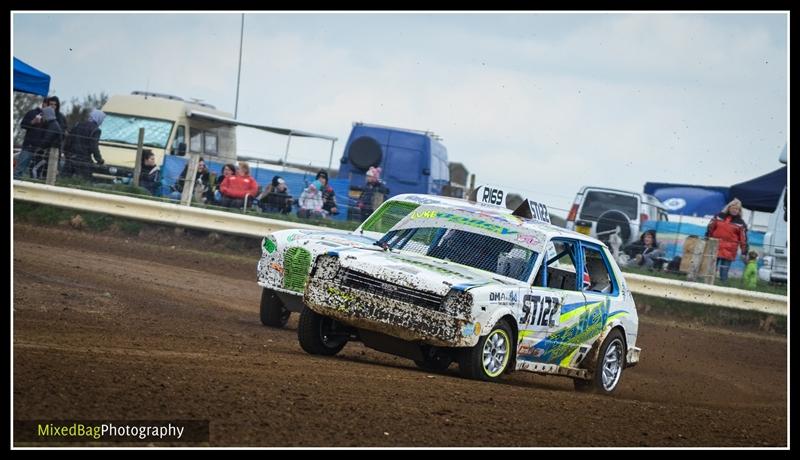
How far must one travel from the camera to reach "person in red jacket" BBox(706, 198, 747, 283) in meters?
19.6

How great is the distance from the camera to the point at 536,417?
311 inches

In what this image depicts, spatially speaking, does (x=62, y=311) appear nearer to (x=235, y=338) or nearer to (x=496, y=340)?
(x=235, y=338)

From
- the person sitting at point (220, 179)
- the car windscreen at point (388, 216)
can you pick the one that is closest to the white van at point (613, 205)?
the person sitting at point (220, 179)

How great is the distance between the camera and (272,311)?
41.0ft

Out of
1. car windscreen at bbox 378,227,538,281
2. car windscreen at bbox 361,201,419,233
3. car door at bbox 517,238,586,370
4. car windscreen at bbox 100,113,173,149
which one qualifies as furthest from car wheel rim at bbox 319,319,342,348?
car windscreen at bbox 100,113,173,149

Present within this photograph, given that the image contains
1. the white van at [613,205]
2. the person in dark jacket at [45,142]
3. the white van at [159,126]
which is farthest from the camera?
the white van at [613,205]

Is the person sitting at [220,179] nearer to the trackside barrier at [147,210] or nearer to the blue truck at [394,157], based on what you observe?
the trackside barrier at [147,210]

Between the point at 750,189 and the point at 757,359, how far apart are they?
11.4 meters

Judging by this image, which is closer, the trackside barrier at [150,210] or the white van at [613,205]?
the trackside barrier at [150,210]

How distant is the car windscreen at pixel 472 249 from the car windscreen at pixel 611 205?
1403cm

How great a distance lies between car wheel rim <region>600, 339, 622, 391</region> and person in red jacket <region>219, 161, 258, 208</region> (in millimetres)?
10160

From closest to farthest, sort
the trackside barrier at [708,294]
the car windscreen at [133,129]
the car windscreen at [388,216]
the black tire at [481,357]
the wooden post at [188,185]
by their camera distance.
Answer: the black tire at [481,357]
the car windscreen at [388,216]
the trackside barrier at [708,294]
the wooden post at [188,185]
the car windscreen at [133,129]

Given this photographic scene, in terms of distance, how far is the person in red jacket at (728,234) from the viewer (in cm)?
1958
